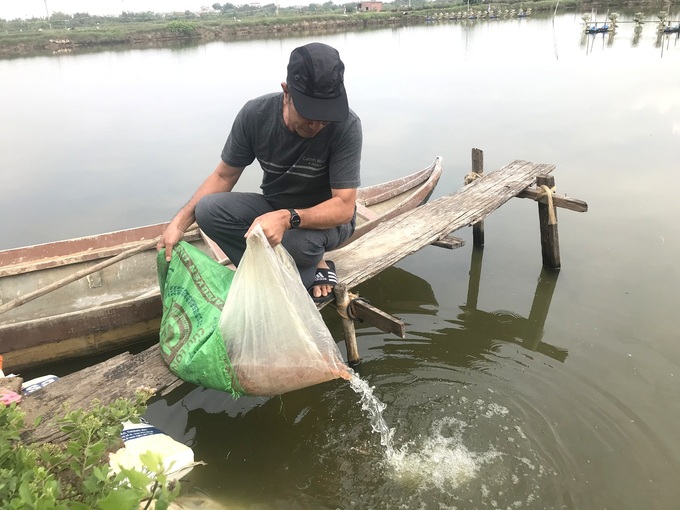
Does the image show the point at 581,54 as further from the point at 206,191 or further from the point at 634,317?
the point at 206,191

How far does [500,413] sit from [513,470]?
1.60ft

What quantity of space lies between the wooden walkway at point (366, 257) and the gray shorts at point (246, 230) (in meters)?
0.38

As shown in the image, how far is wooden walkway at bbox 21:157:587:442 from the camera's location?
8.52ft

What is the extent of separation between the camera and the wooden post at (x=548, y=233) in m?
5.02

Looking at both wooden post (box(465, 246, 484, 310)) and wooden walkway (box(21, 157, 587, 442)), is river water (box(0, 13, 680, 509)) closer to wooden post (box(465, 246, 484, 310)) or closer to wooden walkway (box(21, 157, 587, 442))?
wooden post (box(465, 246, 484, 310))

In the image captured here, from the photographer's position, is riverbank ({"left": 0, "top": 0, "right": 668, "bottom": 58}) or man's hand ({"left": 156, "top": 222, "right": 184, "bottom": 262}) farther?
riverbank ({"left": 0, "top": 0, "right": 668, "bottom": 58})

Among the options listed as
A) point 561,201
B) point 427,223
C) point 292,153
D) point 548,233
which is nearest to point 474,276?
point 548,233

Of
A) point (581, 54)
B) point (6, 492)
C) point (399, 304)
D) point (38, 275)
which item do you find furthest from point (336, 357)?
point (581, 54)

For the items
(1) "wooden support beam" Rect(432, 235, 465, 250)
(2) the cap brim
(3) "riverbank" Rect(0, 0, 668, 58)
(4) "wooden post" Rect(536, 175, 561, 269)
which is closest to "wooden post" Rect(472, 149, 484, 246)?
(4) "wooden post" Rect(536, 175, 561, 269)

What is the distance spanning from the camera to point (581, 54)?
63.7 feet

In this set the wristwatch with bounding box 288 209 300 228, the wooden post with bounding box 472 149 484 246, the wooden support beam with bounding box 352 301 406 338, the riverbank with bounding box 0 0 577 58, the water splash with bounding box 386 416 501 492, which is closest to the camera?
the wristwatch with bounding box 288 209 300 228

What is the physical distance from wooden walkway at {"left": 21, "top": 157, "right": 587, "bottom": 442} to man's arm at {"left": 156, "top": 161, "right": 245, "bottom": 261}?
646 millimetres

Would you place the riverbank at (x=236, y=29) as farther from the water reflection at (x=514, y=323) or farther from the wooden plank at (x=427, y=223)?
the water reflection at (x=514, y=323)

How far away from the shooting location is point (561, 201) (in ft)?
16.1
